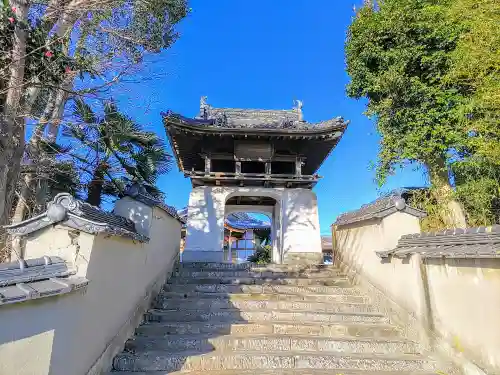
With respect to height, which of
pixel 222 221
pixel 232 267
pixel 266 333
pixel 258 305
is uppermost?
pixel 222 221

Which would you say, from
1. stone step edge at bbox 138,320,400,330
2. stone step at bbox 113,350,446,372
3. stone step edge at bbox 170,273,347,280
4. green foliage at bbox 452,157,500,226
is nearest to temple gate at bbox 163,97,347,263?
stone step edge at bbox 170,273,347,280

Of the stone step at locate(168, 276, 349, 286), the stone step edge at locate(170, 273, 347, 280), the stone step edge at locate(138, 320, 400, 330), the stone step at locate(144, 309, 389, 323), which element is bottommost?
the stone step edge at locate(138, 320, 400, 330)

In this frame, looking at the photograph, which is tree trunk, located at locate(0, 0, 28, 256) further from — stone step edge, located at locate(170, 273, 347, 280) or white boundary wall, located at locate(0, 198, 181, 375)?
stone step edge, located at locate(170, 273, 347, 280)

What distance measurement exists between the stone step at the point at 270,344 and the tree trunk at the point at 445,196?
13.6 ft

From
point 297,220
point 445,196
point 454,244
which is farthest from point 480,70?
point 297,220

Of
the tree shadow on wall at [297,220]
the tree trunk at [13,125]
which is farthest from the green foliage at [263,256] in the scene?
the tree trunk at [13,125]

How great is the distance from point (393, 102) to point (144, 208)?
6820 mm

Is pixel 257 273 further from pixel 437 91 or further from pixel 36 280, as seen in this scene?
pixel 437 91

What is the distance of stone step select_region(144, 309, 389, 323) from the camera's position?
446 cm

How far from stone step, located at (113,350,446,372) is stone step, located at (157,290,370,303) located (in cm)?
172

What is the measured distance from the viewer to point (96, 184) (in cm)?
645

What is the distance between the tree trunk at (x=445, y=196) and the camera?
6809 mm

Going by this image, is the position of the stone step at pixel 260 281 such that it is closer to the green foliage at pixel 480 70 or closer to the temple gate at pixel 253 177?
the temple gate at pixel 253 177

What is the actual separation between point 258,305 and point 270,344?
1142 millimetres
